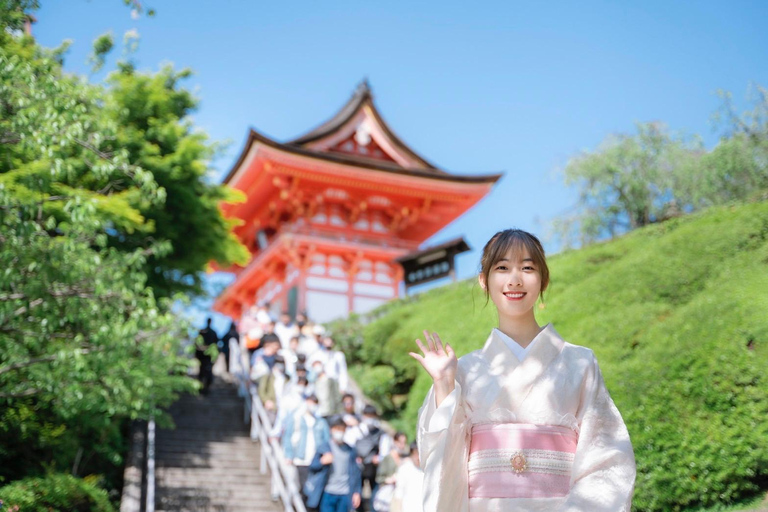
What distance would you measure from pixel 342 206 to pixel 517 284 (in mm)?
24632

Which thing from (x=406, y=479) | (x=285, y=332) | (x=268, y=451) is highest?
(x=285, y=332)

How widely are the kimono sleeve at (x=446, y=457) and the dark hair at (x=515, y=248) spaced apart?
55 cm

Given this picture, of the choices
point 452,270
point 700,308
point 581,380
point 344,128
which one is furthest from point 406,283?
point 581,380

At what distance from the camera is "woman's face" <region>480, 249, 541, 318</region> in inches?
126

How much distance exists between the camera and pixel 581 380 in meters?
3.02

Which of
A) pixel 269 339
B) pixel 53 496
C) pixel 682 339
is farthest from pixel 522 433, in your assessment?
pixel 269 339

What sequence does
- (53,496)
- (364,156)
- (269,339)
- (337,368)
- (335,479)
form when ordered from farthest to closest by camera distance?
(364,156) < (337,368) < (269,339) < (335,479) < (53,496)

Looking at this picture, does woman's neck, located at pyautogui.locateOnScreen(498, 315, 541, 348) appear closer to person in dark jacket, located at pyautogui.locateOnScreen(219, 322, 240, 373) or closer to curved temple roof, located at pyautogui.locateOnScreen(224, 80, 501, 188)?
person in dark jacket, located at pyautogui.locateOnScreen(219, 322, 240, 373)

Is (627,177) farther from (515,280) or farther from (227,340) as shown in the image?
(515,280)

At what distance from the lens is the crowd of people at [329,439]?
9312 millimetres

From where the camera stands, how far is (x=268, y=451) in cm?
1087

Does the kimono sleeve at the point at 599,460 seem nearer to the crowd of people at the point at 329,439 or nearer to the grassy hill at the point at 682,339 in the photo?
the grassy hill at the point at 682,339

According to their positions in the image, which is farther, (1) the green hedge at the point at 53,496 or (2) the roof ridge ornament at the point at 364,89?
(2) the roof ridge ornament at the point at 364,89

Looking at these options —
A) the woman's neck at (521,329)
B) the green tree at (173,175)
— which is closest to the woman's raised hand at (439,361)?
the woman's neck at (521,329)
